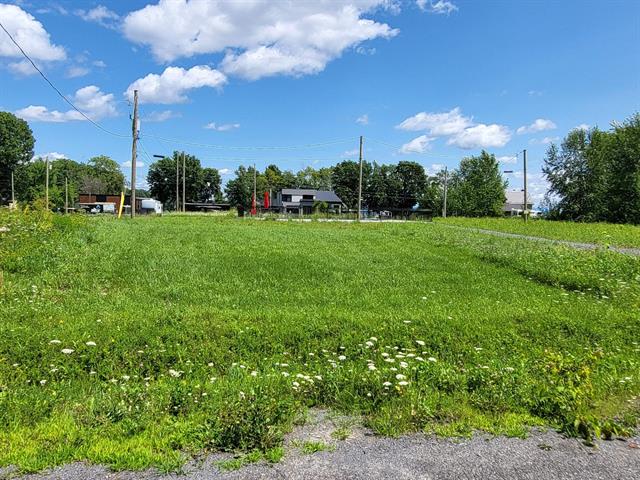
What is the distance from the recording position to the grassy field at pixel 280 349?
349 cm

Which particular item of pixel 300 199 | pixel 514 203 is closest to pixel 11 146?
pixel 300 199

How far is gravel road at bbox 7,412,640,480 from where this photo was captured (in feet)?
9.36

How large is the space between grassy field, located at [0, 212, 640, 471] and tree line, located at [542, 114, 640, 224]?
42423 mm

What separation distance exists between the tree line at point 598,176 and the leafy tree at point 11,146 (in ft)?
277

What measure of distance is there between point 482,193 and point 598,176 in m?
26.7

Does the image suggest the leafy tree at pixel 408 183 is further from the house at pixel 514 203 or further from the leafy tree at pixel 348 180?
the house at pixel 514 203

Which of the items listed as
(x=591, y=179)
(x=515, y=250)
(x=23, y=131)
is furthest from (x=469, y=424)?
(x=23, y=131)

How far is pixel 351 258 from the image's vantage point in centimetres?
1377

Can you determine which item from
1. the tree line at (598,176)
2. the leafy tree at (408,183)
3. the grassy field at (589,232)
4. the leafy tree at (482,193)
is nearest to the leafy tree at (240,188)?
the leafy tree at (408,183)

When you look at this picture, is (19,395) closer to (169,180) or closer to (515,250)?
(515,250)

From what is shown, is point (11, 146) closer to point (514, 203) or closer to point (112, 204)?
point (112, 204)

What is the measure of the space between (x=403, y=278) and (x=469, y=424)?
7225 millimetres

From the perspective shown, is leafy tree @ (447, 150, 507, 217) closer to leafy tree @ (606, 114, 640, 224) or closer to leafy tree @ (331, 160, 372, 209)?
leafy tree @ (331, 160, 372, 209)

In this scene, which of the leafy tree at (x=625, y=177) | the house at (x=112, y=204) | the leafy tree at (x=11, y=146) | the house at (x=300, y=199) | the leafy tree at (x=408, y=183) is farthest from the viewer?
the leafy tree at (x=408, y=183)
